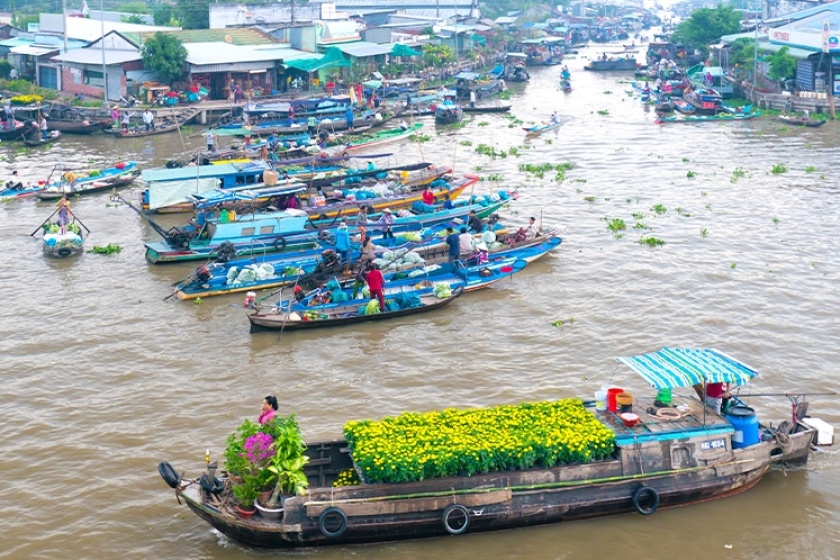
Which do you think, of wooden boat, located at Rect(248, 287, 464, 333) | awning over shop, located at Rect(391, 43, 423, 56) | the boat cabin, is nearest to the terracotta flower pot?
wooden boat, located at Rect(248, 287, 464, 333)

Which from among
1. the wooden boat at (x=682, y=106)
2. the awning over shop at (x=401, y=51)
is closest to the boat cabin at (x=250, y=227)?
the wooden boat at (x=682, y=106)

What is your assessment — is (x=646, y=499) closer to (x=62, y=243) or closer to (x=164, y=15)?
(x=62, y=243)

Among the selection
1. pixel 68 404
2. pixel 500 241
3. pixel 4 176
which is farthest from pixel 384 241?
pixel 4 176

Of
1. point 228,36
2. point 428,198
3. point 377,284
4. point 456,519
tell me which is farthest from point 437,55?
point 456,519

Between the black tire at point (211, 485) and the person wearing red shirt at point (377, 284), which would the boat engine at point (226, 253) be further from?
the black tire at point (211, 485)

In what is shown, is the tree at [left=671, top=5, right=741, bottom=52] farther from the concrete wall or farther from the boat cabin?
the boat cabin
